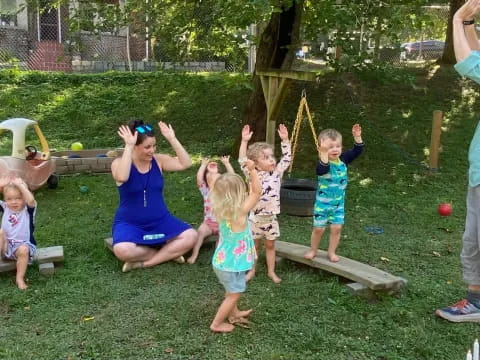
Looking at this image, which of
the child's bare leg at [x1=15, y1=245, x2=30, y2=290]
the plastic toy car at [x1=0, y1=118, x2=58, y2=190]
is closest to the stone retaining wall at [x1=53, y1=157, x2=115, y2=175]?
the plastic toy car at [x1=0, y1=118, x2=58, y2=190]

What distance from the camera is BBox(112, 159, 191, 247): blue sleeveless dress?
4.48 meters

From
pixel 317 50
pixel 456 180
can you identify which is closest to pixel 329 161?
pixel 317 50

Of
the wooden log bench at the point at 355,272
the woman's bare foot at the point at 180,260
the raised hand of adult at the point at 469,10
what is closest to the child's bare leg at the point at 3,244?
the woman's bare foot at the point at 180,260

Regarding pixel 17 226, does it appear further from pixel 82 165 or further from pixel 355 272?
pixel 82 165

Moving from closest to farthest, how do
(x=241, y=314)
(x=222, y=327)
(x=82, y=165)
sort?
(x=222, y=327)
(x=241, y=314)
(x=82, y=165)

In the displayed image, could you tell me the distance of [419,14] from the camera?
670 cm

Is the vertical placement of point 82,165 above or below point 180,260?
above

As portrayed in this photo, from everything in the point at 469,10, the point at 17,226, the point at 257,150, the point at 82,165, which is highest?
the point at 469,10

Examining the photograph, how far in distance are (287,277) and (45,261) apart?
202 centimetres

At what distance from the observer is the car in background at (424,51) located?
63.7 feet

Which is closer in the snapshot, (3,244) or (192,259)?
(3,244)

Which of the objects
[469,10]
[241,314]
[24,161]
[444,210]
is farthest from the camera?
[24,161]

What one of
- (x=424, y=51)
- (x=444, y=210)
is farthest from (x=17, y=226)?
(x=424, y=51)

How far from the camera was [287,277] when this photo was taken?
436 centimetres
